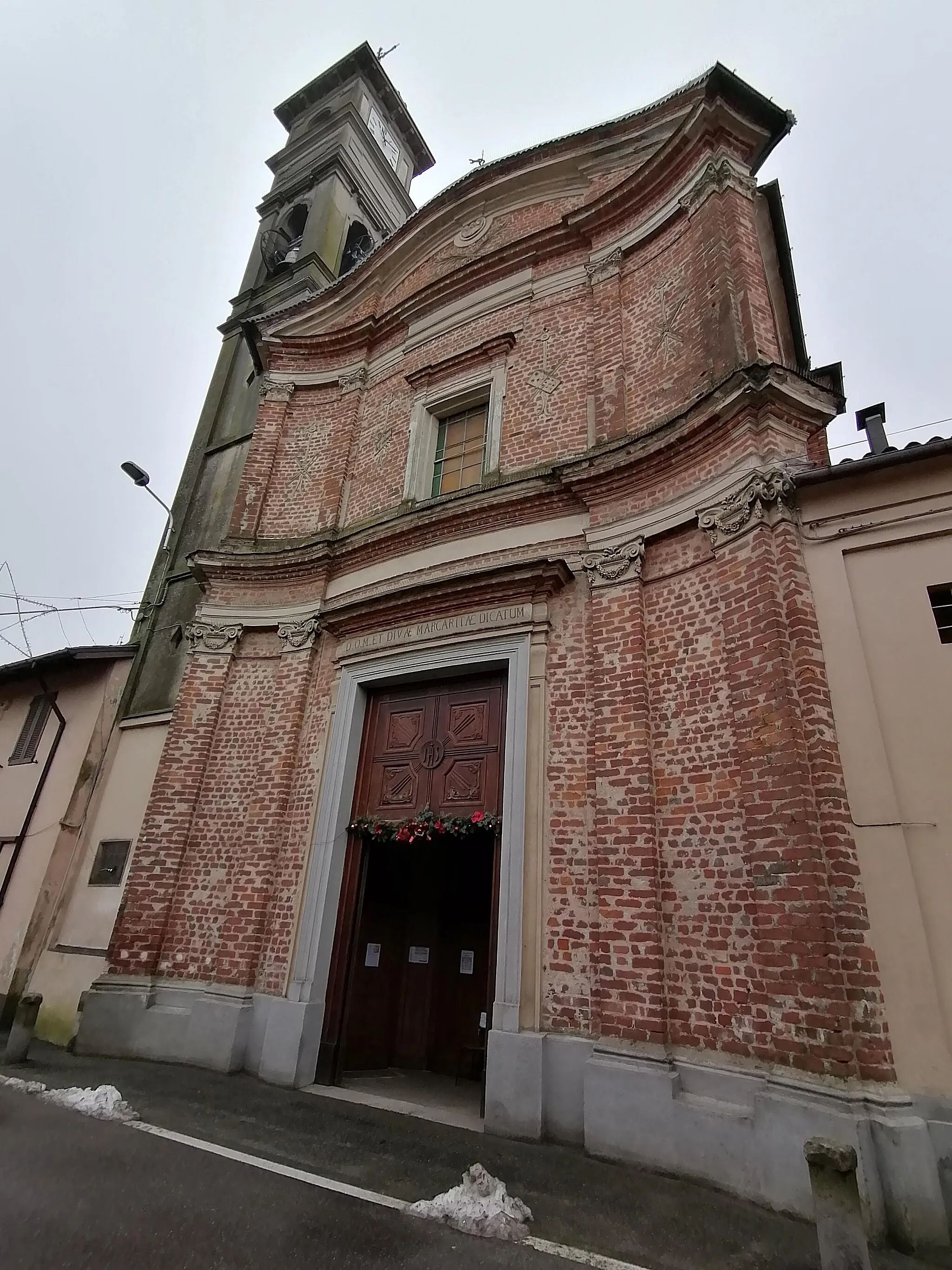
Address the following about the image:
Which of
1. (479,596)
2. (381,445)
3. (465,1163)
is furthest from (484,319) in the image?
(465,1163)

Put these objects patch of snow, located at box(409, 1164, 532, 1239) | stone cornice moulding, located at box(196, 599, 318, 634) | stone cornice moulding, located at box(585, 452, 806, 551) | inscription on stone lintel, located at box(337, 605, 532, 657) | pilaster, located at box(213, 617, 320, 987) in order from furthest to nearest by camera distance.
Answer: stone cornice moulding, located at box(196, 599, 318, 634) → pilaster, located at box(213, 617, 320, 987) → inscription on stone lintel, located at box(337, 605, 532, 657) → stone cornice moulding, located at box(585, 452, 806, 551) → patch of snow, located at box(409, 1164, 532, 1239)

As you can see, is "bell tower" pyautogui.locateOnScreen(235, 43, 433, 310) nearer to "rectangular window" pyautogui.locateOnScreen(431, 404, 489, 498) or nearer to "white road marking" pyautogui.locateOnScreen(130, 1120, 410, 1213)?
"rectangular window" pyautogui.locateOnScreen(431, 404, 489, 498)

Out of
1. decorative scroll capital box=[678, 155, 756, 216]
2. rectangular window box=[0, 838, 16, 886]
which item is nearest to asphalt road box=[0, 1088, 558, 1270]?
rectangular window box=[0, 838, 16, 886]

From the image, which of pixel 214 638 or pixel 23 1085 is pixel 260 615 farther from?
pixel 23 1085

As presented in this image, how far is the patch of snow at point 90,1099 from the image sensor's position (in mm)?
5203

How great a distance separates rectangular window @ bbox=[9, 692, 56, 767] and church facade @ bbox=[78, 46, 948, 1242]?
94.2 inches

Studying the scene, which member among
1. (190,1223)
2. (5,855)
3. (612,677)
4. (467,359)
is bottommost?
(190,1223)

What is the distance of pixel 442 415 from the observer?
32.9ft

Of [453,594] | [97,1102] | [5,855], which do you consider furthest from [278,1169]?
[5,855]

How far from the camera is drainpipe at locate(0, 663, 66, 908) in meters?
10.0

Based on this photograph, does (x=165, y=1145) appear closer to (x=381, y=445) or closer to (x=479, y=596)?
(x=479, y=596)

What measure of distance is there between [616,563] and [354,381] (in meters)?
6.72

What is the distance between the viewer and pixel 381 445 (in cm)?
1015

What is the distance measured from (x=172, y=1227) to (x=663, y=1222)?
272cm
